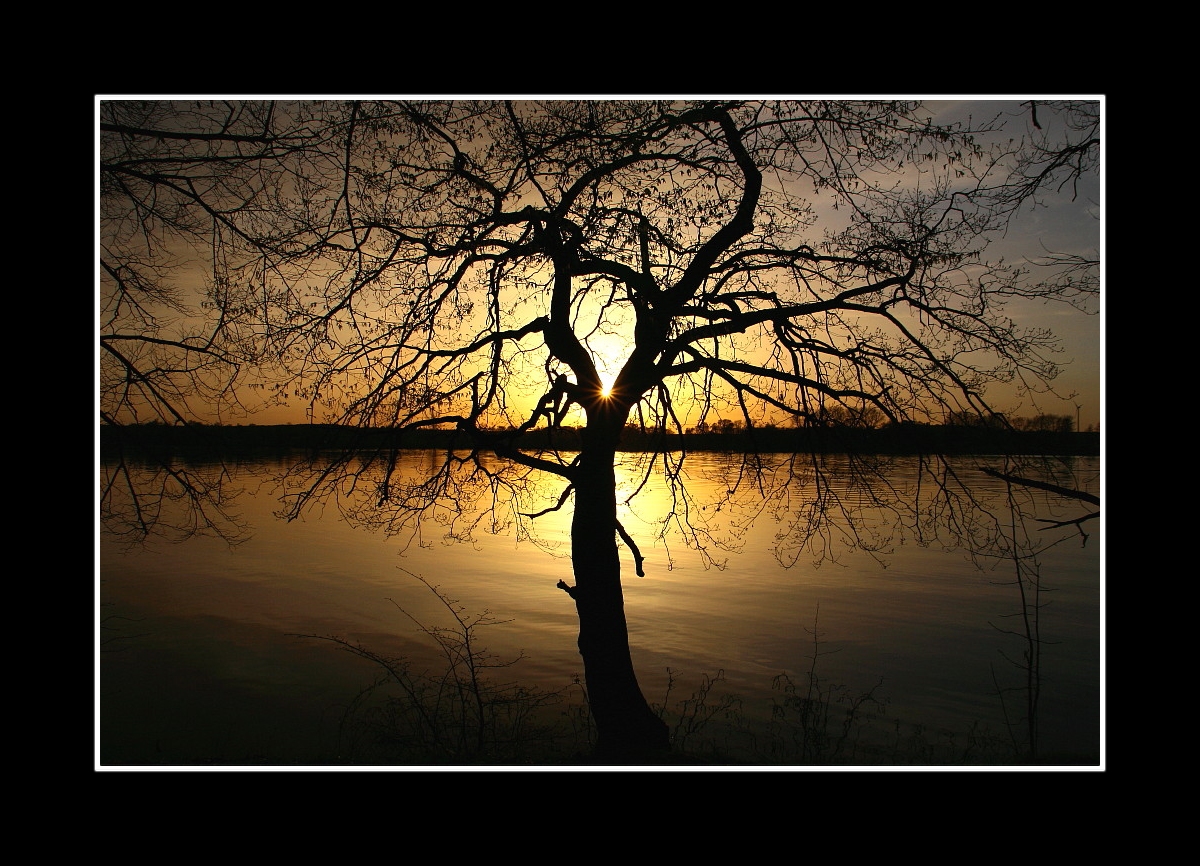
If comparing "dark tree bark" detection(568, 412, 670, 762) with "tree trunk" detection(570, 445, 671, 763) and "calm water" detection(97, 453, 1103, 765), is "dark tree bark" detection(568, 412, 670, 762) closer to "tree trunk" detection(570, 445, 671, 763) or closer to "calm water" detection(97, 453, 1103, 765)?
"tree trunk" detection(570, 445, 671, 763)

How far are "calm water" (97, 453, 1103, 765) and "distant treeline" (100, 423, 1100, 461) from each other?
31 centimetres

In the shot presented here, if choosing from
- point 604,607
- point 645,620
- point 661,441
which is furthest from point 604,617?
point 645,620

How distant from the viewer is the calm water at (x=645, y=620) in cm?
1117

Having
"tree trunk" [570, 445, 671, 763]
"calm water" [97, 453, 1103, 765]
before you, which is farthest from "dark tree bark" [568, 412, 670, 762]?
"calm water" [97, 453, 1103, 765]

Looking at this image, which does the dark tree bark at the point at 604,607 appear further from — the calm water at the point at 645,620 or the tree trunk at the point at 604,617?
the calm water at the point at 645,620

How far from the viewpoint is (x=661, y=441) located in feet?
25.5

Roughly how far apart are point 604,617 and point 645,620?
14.9m

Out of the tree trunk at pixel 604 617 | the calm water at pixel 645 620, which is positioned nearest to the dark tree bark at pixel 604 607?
the tree trunk at pixel 604 617

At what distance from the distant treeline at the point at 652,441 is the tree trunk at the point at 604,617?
0.61 m

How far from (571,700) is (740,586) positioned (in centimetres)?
1386

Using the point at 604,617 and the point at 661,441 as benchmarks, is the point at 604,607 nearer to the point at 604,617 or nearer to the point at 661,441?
the point at 604,617

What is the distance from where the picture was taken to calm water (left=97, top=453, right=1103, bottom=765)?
36.7 ft

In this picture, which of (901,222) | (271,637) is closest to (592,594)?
(901,222)
